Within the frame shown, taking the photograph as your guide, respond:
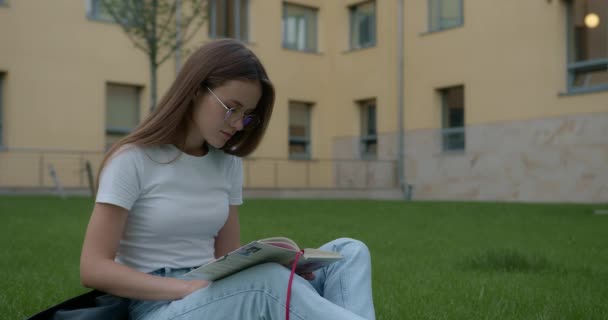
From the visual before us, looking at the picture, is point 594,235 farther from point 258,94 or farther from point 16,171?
point 16,171

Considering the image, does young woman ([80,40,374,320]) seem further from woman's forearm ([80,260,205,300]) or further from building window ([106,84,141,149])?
building window ([106,84,141,149])

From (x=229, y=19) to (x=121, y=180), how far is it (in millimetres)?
21385

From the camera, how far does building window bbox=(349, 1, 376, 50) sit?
24.3 metres

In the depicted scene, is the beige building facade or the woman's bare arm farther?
the beige building facade

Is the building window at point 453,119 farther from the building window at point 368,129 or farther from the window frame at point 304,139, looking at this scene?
the window frame at point 304,139

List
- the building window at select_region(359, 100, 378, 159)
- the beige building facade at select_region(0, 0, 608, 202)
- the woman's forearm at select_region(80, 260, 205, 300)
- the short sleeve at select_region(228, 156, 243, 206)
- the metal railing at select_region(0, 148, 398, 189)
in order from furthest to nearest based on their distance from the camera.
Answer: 1. the building window at select_region(359, 100, 378, 159)
2. the metal railing at select_region(0, 148, 398, 189)
3. the beige building facade at select_region(0, 0, 608, 202)
4. the short sleeve at select_region(228, 156, 243, 206)
5. the woman's forearm at select_region(80, 260, 205, 300)

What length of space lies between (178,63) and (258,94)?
63.5 ft

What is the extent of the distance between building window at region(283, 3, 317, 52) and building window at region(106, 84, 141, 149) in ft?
17.6

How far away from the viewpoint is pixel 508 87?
66.0 ft

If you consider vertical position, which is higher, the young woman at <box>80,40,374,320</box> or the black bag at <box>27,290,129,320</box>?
the young woman at <box>80,40,374,320</box>

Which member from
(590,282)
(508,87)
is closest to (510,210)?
(508,87)

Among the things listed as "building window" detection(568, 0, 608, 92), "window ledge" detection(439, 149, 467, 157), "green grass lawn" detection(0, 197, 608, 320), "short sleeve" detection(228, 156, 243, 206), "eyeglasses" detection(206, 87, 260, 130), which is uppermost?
"building window" detection(568, 0, 608, 92)

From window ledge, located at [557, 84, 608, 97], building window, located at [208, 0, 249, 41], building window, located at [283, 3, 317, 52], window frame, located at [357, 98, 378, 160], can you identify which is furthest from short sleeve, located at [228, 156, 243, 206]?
building window, located at [283, 3, 317, 52]

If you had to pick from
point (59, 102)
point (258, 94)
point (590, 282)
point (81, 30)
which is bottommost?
point (590, 282)
